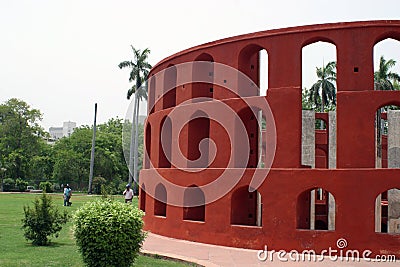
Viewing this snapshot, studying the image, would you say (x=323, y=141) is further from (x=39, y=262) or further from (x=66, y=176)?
(x=66, y=176)

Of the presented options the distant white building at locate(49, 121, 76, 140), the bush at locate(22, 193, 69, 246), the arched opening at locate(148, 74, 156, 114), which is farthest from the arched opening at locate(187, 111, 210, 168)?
the distant white building at locate(49, 121, 76, 140)

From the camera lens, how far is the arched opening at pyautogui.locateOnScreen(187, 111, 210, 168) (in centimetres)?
1591

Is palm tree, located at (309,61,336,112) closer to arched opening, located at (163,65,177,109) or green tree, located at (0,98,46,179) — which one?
arched opening, located at (163,65,177,109)

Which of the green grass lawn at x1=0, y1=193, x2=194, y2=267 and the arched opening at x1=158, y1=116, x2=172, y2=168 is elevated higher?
the arched opening at x1=158, y1=116, x2=172, y2=168

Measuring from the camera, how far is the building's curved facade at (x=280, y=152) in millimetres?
12498

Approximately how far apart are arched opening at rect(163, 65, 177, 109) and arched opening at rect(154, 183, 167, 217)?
9.56 feet

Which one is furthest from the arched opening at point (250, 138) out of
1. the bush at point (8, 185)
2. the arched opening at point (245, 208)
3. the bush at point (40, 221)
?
the bush at point (8, 185)

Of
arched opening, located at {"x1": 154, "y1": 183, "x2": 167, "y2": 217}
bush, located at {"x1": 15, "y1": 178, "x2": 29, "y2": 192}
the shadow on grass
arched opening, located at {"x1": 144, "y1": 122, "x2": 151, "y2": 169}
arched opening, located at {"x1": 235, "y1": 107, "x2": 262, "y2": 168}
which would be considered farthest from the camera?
bush, located at {"x1": 15, "y1": 178, "x2": 29, "y2": 192}

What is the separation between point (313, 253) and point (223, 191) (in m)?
2.94

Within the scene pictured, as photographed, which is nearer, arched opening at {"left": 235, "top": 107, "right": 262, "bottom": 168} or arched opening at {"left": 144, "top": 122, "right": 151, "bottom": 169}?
arched opening at {"left": 235, "top": 107, "right": 262, "bottom": 168}

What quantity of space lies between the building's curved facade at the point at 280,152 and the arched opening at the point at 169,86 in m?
1.20

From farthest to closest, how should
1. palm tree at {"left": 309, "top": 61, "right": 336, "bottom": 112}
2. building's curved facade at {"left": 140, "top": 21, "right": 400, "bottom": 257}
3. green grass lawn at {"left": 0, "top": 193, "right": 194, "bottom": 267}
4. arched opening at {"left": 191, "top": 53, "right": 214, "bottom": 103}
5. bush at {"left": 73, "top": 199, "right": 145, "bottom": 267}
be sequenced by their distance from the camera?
palm tree at {"left": 309, "top": 61, "right": 336, "bottom": 112} < arched opening at {"left": 191, "top": 53, "right": 214, "bottom": 103} < building's curved facade at {"left": 140, "top": 21, "right": 400, "bottom": 257} < green grass lawn at {"left": 0, "top": 193, "right": 194, "bottom": 267} < bush at {"left": 73, "top": 199, "right": 145, "bottom": 267}

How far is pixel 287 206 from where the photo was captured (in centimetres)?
1300

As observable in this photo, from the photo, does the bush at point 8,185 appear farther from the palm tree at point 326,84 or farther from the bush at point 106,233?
the bush at point 106,233
